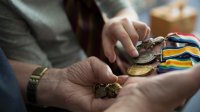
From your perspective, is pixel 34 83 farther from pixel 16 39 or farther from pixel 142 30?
pixel 142 30

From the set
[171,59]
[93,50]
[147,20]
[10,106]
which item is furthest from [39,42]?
[147,20]

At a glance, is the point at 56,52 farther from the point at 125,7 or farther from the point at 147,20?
the point at 147,20

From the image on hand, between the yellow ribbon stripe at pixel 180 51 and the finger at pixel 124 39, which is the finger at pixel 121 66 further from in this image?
the yellow ribbon stripe at pixel 180 51

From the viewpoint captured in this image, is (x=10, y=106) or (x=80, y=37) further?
(x=80, y=37)

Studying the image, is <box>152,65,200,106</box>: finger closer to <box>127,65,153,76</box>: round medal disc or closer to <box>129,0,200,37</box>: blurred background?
<box>127,65,153,76</box>: round medal disc

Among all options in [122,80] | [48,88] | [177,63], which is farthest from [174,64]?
[48,88]
